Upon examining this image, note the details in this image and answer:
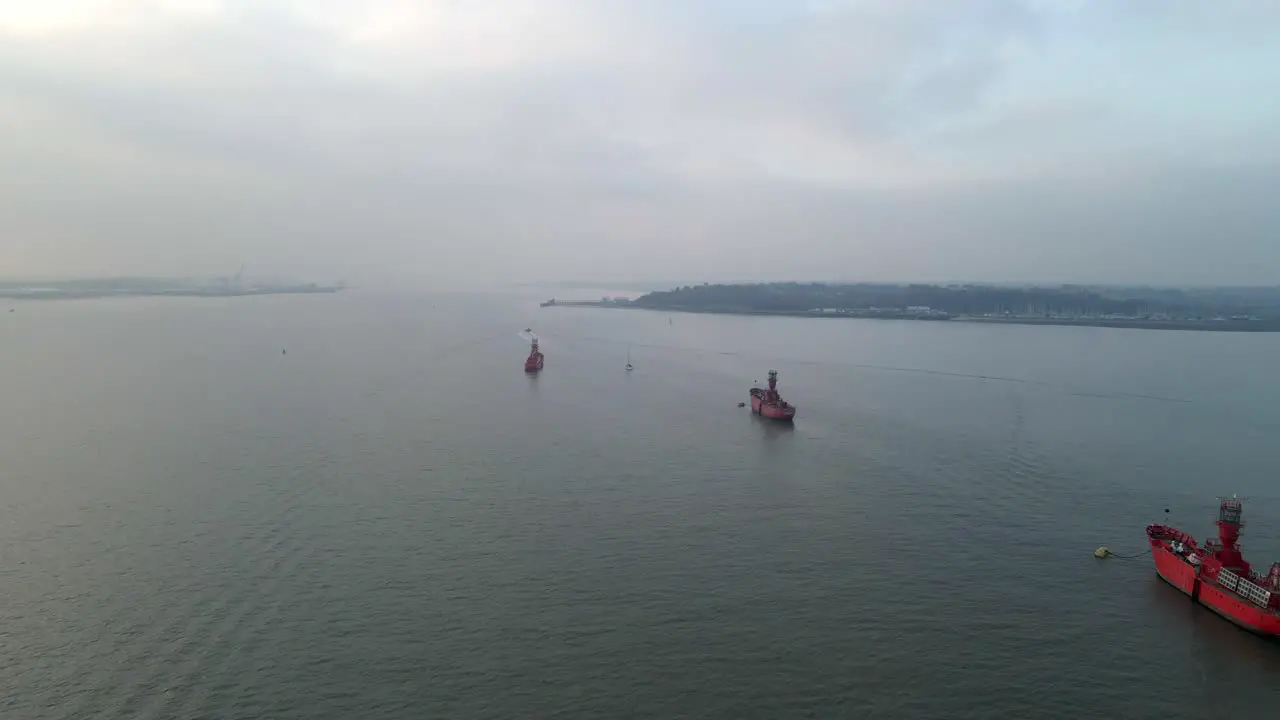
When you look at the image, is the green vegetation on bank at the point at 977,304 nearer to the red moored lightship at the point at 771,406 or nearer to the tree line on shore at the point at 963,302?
the tree line on shore at the point at 963,302

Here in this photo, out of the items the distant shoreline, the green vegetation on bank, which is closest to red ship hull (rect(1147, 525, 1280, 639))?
the distant shoreline

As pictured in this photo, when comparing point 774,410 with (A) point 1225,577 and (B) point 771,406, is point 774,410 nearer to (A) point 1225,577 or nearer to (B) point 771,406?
(B) point 771,406

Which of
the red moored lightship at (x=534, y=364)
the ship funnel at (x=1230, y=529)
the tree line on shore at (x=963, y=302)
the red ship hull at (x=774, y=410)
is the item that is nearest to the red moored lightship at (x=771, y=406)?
the red ship hull at (x=774, y=410)

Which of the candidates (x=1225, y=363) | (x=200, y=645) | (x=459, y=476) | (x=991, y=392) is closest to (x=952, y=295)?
(x=1225, y=363)

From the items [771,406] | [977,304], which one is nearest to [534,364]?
[771,406]

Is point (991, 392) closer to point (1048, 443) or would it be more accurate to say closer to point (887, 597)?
point (1048, 443)
